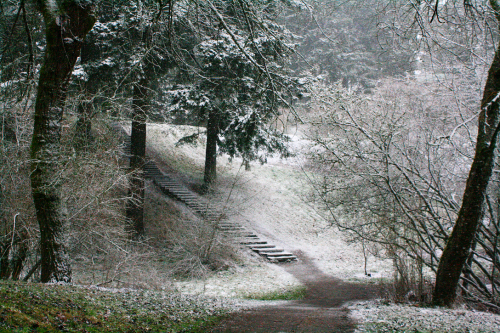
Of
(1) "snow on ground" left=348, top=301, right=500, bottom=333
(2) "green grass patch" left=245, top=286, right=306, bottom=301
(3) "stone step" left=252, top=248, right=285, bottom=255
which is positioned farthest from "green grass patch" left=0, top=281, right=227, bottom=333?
(3) "stone step" left=252, top=248, right=285, bottom=255

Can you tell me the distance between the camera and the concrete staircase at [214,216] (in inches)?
486

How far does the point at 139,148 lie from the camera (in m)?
12.3

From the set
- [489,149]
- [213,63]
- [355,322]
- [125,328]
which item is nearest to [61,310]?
[125,328]

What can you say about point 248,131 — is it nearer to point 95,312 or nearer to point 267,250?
point 95,312

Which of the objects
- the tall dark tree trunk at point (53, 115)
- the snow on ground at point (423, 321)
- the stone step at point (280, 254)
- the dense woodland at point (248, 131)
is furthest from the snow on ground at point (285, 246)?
the tall dark tree trunk at point (53, 115)

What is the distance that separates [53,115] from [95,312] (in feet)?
9.35

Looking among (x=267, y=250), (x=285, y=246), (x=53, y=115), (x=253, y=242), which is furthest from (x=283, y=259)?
(x=53, y=115)

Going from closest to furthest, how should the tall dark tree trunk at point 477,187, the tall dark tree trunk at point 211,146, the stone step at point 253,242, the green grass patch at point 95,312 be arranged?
1. the green grass patch at point 95,312
2. the tall dark tree trunk at point 477,187
3. the stone step at point 253,242
4. the tall dark tree trunk at point 211,146

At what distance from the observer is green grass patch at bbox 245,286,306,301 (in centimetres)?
904

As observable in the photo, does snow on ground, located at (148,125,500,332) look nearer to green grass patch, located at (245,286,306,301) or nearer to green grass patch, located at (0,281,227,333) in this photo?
green grass patch, located at (245,286,306,301)

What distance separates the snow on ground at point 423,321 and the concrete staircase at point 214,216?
6892mm

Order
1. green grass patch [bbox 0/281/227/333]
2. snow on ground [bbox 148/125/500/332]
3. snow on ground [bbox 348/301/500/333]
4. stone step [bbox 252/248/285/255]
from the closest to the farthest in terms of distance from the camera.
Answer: green grass patch [bbox 0/281/227/333] < snow on ground [bbox 348/301/500/333] < snow on ground [bbox 148/125/500/332] < stone step [bbox 252/248/285/255]

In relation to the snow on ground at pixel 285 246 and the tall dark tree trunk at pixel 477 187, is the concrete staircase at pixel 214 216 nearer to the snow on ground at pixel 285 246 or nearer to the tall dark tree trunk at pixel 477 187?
the snow on ground at pixel 285 246

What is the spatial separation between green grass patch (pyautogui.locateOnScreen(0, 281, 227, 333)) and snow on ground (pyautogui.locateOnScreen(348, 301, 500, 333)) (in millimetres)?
1671
